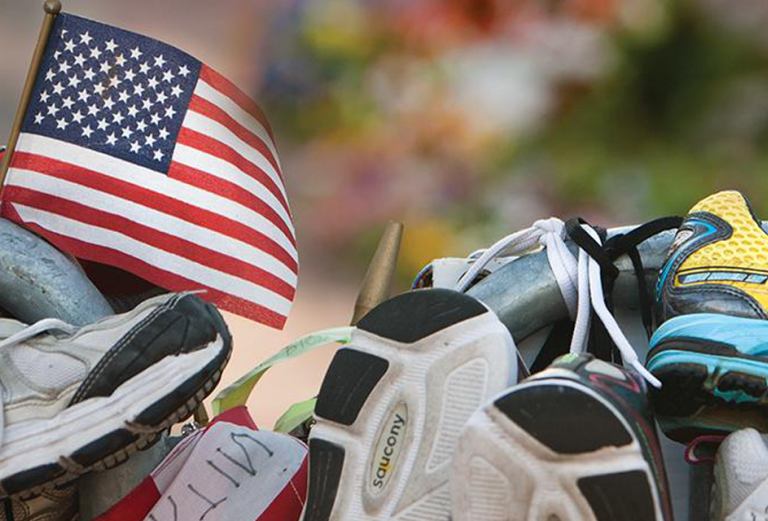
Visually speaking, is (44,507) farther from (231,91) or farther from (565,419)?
(231,91)

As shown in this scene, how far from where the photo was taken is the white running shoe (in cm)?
67

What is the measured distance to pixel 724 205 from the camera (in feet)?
3.07

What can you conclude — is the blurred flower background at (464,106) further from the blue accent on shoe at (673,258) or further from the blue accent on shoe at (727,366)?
the blue accent on shoe at (727,366)

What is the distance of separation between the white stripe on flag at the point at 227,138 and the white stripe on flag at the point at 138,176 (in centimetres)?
5

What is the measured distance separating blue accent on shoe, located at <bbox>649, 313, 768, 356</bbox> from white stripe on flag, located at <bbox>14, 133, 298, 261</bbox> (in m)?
0.84

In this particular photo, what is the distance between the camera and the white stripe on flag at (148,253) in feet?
4.31

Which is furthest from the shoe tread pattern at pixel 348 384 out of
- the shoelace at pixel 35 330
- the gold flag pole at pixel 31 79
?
the gold flag pole at pixel 31 79

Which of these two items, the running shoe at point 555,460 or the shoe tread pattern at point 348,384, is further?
the shoe tread pattern at point 348,384

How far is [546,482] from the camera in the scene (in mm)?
574

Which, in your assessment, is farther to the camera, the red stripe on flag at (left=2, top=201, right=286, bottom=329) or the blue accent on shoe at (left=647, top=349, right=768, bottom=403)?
the red stripe on flag at (left=2, top=201, right=286, bottom=329)

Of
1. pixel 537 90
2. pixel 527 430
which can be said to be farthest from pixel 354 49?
pixel 527 430

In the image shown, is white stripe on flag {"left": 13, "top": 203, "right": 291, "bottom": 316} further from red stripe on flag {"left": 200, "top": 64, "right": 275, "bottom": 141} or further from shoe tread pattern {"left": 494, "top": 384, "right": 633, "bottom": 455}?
shoe tread pattern {"left": 494, "top": 384, "right": 633, "bottom": 455}

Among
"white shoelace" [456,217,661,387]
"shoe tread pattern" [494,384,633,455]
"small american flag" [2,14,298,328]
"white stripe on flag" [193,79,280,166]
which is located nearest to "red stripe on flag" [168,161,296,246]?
"small american flag" [2,14,298,328]

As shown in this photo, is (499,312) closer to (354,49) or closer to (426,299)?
(426,299)
